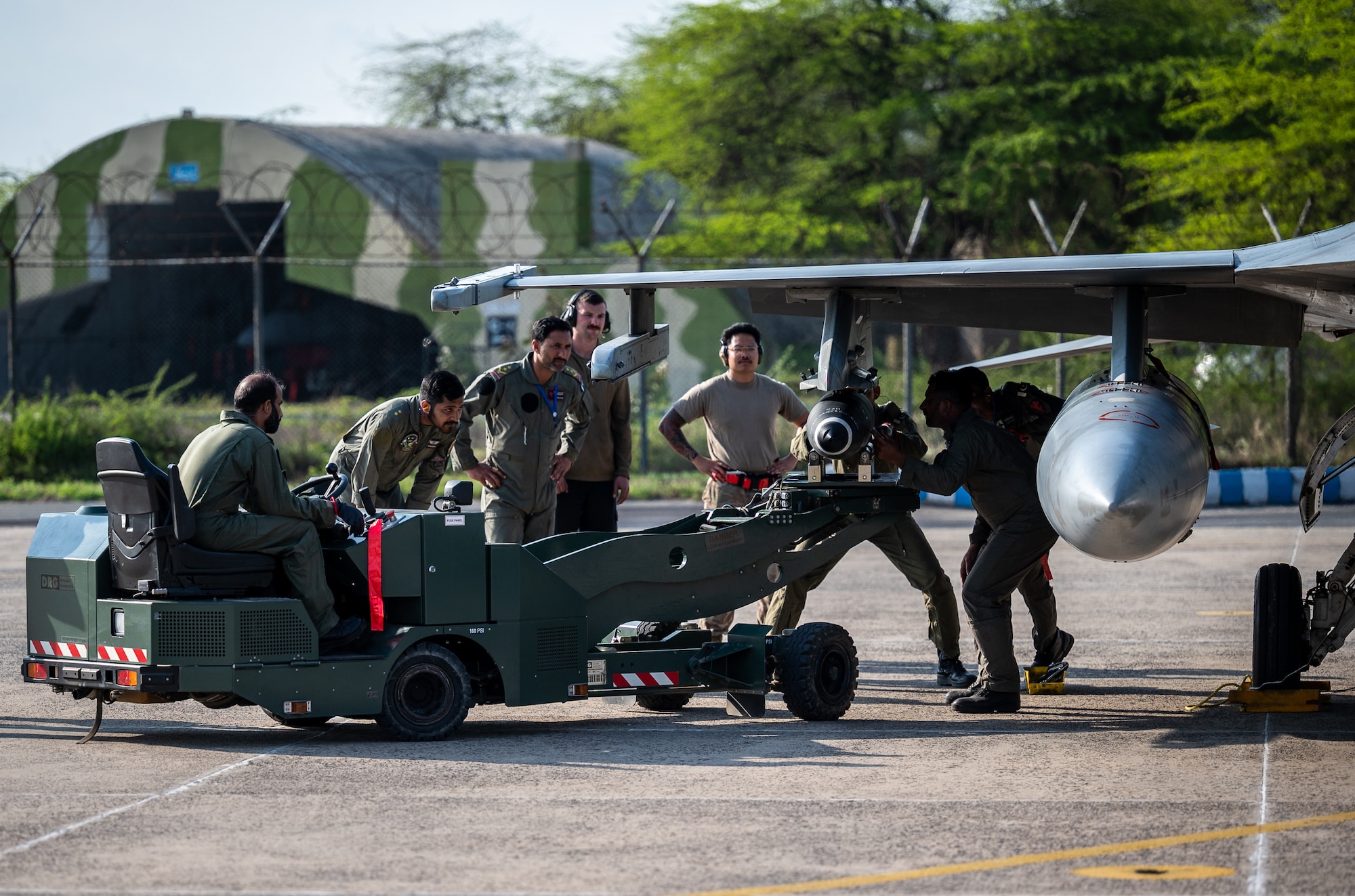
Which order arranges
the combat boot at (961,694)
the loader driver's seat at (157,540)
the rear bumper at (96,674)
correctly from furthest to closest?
the combat boot at (961,694), the loader driver's seat at (157,540), the rear bumper at (96,674)

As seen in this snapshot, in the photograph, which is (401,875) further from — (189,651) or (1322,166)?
(1322,166)

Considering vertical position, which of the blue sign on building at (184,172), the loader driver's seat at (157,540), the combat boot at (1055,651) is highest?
the blue sign on building at (184,172)

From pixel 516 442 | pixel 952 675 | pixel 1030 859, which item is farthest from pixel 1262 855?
pixel 516 442

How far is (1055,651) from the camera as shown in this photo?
10.2 metres

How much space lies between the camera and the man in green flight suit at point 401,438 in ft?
32.2

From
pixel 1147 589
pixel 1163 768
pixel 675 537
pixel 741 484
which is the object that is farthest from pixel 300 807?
pixel 1147 589

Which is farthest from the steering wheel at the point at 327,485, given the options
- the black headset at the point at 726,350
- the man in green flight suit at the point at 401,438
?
the black headset at the point at 726,350

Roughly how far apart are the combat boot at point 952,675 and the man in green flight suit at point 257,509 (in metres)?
3.98

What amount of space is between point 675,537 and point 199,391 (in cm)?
2659

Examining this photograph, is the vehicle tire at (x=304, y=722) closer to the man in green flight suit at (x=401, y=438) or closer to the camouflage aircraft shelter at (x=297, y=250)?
the man in green flight suit at (x=401, y=438)

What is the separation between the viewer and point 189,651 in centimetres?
768

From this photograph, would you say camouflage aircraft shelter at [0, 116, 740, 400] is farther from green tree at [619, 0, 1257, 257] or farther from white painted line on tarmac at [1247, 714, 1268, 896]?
white painted line on tarmac at [1247, 714, 1268, 896]

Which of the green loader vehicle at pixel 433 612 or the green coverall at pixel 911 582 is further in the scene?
the green coverall at pixel 911 582

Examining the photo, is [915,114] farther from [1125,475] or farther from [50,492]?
[1125,475]
